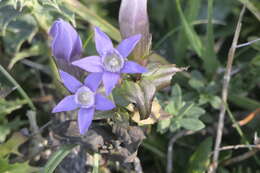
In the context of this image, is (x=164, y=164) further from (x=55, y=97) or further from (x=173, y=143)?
(x=55, y=97)

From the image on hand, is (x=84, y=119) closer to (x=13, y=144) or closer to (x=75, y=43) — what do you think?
(x=75, y=43)

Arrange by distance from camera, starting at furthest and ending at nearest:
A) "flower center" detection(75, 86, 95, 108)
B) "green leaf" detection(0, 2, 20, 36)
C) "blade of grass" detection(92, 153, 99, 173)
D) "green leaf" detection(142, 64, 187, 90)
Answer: "green leaf" detection(0, 2, 20, 36) < "blade of grass" detection(92, 153, 99, 173) < "green leaf" detection(142, 64, 187, 90) < "flower center" detection(75, 86, 95, 108)

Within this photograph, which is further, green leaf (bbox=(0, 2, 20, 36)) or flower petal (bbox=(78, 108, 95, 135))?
green leaf (bbox=(0, 2, 20, 36))

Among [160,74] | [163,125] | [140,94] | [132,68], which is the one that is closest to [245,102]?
[163,125]

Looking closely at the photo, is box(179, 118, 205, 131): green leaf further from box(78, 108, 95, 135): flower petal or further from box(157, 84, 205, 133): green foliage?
box(78, 108, 95, 135): flower petal

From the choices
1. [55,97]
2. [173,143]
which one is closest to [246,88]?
[173,143]

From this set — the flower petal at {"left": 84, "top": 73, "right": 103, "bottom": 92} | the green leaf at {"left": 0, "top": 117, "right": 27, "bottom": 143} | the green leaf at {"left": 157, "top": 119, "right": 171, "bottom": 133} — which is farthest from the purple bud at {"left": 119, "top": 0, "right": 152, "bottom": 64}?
the green leaf at {"left": 0, "top": 117, "right": 27, "bottom": 143}
